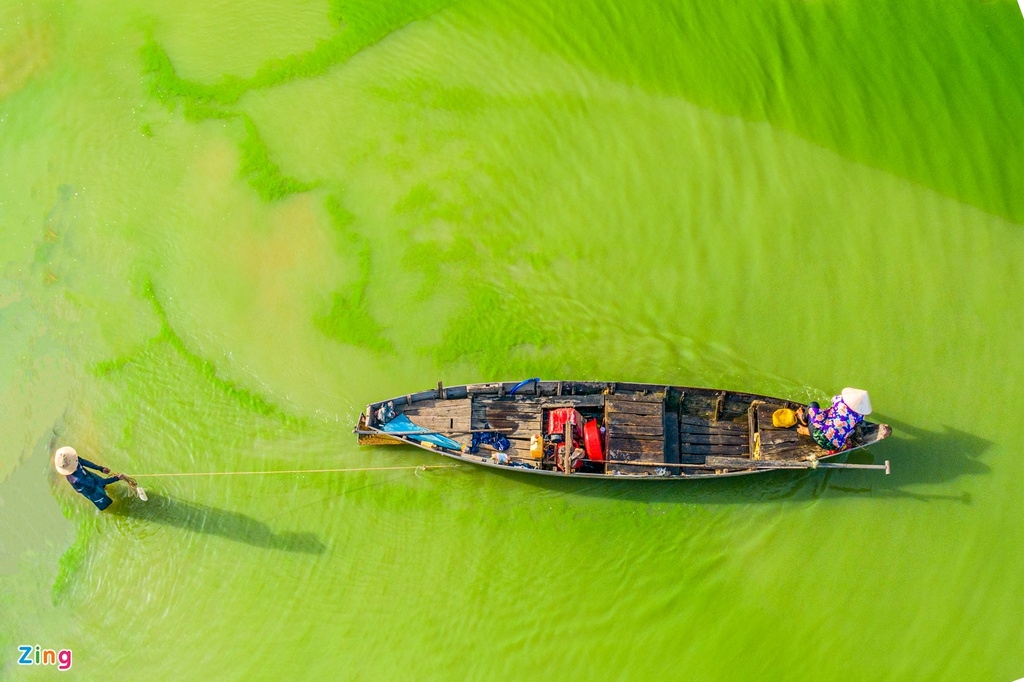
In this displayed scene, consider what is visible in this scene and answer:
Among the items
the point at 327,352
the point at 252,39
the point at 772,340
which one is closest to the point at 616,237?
the point at 772,340

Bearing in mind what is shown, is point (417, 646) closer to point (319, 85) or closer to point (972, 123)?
point (319, 85)

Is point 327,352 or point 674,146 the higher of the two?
point 674,146

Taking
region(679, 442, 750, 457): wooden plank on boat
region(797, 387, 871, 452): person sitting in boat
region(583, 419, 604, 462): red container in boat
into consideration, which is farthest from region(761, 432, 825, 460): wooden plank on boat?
region(583, 419, 604, 462): red container in boat

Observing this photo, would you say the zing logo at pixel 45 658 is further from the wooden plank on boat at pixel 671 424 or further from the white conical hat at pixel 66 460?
the wooden plank on boat at pixel 671 424

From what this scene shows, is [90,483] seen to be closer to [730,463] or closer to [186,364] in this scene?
[186,364]

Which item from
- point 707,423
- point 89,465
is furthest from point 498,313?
point 89,465

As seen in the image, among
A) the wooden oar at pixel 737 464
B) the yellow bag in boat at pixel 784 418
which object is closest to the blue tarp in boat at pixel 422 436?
the wooden oar at pixel 737 464

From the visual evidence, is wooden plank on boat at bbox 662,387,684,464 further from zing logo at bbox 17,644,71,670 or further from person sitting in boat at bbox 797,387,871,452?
zing logo at bbox 17,644,71,670
